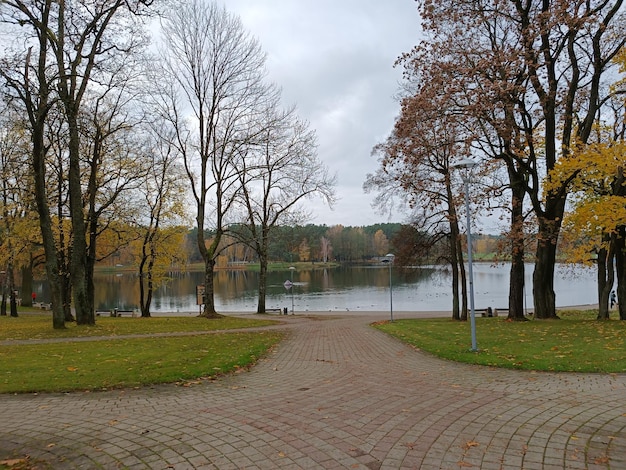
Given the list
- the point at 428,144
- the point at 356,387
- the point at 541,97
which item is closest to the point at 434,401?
the point at 356,387

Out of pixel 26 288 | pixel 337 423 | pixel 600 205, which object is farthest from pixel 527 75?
pixel 26 288

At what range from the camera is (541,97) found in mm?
15477

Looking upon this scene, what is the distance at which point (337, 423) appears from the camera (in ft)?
16.0

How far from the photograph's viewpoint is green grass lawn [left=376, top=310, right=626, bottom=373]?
8172 mm

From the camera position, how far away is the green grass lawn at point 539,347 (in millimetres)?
8172

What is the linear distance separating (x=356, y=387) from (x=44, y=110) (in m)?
13.0

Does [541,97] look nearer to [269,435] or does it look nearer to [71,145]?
[269,435]

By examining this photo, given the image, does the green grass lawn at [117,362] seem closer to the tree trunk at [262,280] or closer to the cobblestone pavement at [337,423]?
the cobblestone pavement at [337,423]

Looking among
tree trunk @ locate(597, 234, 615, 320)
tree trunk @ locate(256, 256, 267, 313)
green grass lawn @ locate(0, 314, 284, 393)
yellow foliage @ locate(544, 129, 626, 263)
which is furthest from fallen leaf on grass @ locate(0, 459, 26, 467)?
tree trunk @ locate(256, 256, 267, 313)

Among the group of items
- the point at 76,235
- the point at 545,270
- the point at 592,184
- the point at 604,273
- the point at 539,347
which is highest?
the point at 592,184

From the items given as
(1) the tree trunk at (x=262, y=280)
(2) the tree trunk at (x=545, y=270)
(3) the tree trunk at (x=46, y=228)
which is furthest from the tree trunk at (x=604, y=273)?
(3) the tree trunk at (x=46, y=228)

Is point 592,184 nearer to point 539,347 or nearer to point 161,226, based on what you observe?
point 539,347

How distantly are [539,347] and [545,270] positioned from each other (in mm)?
8726

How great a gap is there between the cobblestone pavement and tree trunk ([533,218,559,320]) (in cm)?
1028
